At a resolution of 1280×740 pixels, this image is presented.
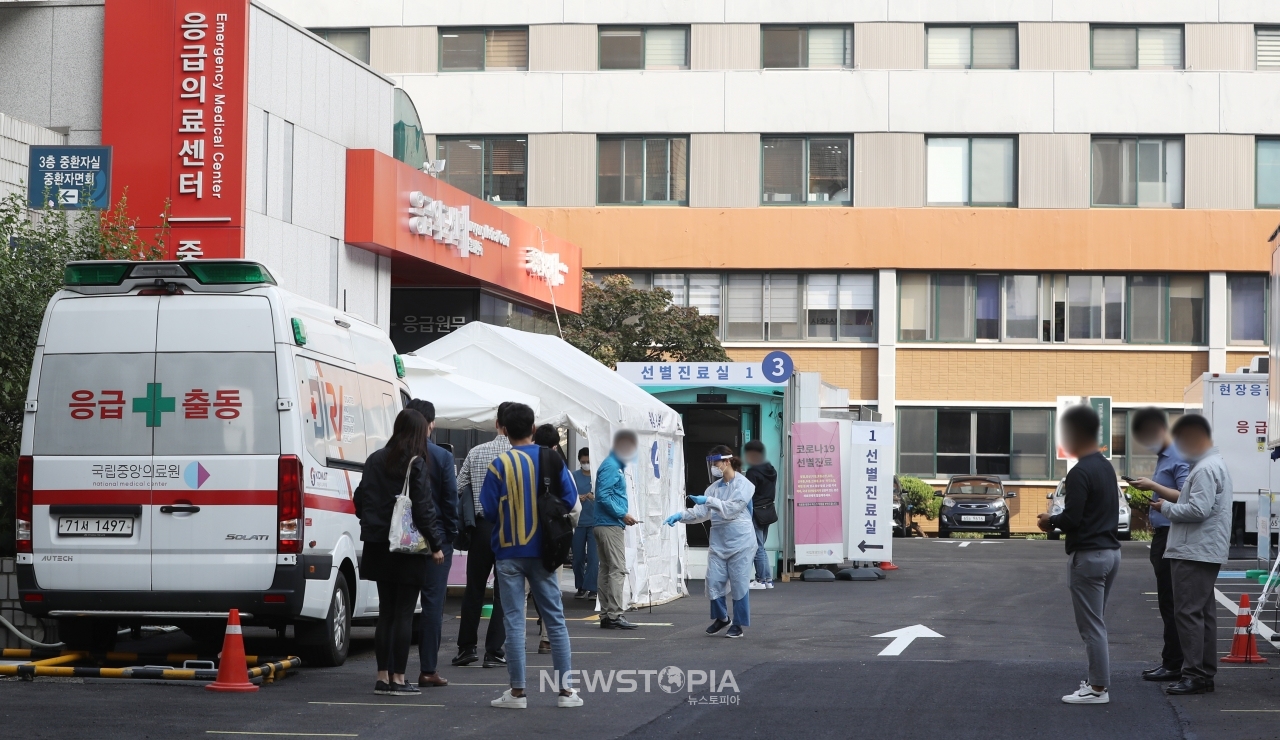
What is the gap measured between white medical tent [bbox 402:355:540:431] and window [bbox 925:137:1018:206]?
2765 cm

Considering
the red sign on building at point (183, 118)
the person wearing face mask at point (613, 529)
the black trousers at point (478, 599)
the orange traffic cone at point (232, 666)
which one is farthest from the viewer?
the red sign on building at point (183, 118)

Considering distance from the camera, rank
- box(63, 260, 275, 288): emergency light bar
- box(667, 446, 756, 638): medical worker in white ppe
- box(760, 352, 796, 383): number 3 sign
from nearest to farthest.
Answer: box(63, 260, 275, 288): emergency light bar → box(667, 446, 756, 638): medical worker in white ppe → box(760, 352, 796, 383): number 3 sign

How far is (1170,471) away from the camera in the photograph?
11.3 m

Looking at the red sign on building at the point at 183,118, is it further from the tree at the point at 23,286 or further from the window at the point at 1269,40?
the window at the point at 1269,40

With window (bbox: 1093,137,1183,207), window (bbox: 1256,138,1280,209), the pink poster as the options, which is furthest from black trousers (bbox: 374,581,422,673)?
window (bbox: 1256,138,1280,209)

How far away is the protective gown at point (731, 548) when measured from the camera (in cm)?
1439

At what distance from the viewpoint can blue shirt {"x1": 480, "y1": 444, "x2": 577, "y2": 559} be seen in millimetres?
9531

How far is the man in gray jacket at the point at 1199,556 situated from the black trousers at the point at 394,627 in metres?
4.99

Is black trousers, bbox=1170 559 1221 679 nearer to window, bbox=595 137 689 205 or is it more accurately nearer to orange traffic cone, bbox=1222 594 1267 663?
orange traffic cone, bbox=1222 594 1267 663

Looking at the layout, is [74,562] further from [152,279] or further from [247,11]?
[247,11]

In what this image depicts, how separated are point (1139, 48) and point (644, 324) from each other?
16526 millimetres

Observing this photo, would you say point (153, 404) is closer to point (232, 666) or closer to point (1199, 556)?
point (232, 666)

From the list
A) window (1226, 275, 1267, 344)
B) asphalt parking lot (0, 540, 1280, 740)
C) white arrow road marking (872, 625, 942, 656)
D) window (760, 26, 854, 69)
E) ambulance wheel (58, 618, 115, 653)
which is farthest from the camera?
window (760, 26, 854, 69)

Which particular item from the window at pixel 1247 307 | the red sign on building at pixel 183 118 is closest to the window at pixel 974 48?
the window at pixel 1247 307
